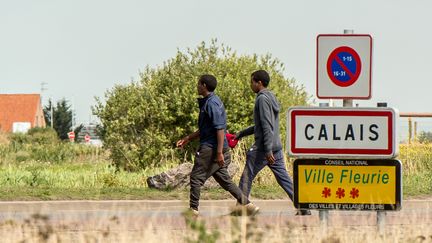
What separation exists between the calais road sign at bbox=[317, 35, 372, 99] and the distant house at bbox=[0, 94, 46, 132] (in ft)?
365

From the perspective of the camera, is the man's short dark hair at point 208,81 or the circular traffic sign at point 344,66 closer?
the circular traffic sign at point 344,66

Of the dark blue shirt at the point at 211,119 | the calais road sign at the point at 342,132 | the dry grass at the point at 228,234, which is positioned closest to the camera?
the dry grass at the point at 228,234

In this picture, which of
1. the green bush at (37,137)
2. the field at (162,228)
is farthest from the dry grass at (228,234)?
the green bush at (37,137)

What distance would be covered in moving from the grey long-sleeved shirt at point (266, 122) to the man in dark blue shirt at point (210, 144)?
42 centimetres

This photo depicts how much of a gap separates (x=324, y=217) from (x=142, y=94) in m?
19.9

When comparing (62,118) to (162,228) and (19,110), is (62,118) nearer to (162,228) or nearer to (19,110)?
(19,110)

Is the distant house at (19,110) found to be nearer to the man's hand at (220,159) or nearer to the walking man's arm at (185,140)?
the walking man's arm at (185,140)

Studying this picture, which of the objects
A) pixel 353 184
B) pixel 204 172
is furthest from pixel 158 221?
pixel 353 184

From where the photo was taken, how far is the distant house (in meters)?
123

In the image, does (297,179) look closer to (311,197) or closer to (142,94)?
(311,197)

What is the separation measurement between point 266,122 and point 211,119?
0.68 meters

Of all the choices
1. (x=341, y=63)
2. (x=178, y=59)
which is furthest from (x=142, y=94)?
(x=341, y=63)

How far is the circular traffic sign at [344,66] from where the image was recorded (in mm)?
11344

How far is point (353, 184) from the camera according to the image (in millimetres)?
11141
